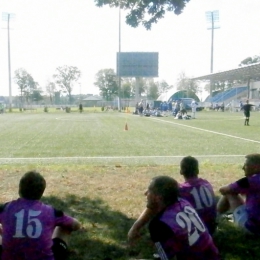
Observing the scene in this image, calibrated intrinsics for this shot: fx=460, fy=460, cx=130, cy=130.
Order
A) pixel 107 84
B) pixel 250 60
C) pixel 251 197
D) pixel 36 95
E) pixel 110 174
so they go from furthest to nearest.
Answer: pixel 250 60 → pixel 107 84 → pixel 36 95 → pixel 110 174 → pixel 251 197

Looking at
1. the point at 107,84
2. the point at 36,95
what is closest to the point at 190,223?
the point at 36,95

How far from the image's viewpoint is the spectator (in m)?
3.65

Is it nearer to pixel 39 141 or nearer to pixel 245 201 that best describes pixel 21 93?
pixel 39 141

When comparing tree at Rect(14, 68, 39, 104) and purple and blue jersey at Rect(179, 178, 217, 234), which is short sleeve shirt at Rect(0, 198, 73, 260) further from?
tree at Rect(14, 68, 39, 104)

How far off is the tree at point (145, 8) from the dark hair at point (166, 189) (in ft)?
26.5

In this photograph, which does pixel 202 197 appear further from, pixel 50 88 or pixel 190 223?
pixel 50 88

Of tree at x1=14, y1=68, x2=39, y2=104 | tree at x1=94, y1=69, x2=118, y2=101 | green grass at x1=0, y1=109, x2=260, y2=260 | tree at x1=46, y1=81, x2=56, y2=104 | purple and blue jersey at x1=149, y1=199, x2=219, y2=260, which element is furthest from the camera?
tree at x1=94, y1=69, x2=118, y2=101

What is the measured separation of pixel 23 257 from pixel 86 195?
175 inches

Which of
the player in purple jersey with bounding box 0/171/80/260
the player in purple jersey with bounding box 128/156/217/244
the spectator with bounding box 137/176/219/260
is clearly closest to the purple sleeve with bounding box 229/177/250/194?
the player in purple jersey with bounding box 128/156/217/244

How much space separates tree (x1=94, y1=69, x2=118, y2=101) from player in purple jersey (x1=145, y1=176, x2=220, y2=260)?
124 m

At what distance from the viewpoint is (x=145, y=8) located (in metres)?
11.4

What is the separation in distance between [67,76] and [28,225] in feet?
396

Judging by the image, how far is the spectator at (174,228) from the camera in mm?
3646

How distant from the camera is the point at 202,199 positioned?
5.17 m
